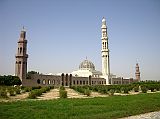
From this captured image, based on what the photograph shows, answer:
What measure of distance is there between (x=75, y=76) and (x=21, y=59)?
19.8m

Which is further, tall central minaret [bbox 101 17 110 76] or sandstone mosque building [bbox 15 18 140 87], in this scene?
tall central minaret [bbox 101 17 110 76]

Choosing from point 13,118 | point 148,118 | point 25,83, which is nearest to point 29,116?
point 13,118

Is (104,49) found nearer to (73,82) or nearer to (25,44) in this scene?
(73,82)

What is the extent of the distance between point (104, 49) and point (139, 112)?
173 ft

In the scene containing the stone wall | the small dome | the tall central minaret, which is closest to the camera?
the stone wall

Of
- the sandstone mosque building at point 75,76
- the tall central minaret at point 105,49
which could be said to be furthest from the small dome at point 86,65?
the tall central minaret at point 105,49

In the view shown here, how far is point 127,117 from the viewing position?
8.07m

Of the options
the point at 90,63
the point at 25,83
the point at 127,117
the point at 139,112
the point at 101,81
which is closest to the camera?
the point at 127,117

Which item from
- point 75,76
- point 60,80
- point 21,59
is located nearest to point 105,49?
point 75,76

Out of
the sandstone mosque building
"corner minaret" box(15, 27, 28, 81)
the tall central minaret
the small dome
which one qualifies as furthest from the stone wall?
the tall central minaret

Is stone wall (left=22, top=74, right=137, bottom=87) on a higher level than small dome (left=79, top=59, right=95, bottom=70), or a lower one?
lower

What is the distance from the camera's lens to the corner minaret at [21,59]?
4997cm

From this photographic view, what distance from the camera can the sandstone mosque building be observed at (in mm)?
50438

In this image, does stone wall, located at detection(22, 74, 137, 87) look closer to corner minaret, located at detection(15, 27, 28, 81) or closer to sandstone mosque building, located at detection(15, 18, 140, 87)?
sandstone mosque building, located at detection(15, 18, 140, 87)
